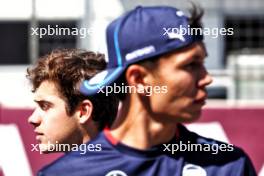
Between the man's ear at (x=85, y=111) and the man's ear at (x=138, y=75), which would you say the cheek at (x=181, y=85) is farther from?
the man's ear at (x=85, y=111)

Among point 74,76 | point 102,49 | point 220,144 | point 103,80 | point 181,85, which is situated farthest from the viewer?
point 102,49

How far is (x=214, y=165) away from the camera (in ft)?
10.4

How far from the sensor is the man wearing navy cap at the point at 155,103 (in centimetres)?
302

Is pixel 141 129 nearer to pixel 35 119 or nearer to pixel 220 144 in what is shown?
pixel 220 144

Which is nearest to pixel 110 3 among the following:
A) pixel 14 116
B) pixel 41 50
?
pixel 41 50

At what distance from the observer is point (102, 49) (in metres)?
6.98

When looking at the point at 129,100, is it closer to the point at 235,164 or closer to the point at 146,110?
the point at 146,110

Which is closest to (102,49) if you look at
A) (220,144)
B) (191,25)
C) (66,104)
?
(66,104)

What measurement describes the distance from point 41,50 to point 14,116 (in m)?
7.67

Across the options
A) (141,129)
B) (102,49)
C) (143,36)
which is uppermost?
(102,49)

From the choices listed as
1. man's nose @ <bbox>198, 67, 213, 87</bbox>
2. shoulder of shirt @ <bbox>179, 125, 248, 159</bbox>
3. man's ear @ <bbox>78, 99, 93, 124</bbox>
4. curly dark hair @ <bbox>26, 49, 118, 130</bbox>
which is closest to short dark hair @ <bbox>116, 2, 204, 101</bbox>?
man's nose @ <bbox>198, 67, 213, 87</bbox>

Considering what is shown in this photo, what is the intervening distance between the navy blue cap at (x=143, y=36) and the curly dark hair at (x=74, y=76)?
757 millimetres

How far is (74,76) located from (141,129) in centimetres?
85

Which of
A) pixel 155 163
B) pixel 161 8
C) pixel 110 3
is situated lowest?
pixel 155 163
